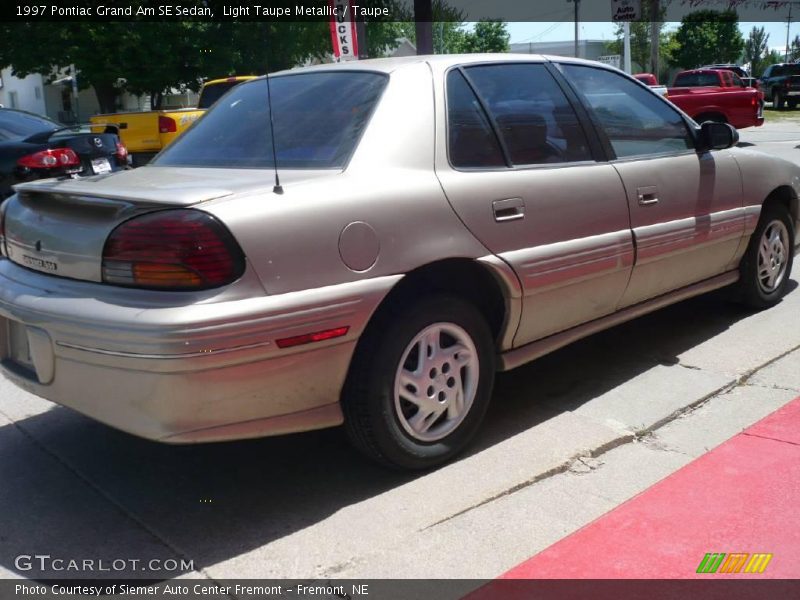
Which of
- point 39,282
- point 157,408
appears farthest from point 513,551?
point 39,282

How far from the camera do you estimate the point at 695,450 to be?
3857 millimetres

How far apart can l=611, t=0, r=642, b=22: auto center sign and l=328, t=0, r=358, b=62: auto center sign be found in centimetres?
1052

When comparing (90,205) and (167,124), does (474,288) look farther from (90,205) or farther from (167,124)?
(167,124)

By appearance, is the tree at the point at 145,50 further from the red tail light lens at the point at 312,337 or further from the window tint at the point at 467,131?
the red tail light lens at the point at 312,337

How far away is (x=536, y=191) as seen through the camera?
3.98 meters

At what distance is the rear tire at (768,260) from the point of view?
562 cm

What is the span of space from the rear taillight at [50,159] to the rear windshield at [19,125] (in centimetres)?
73

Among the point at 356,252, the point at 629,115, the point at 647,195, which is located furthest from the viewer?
the point at 629,115

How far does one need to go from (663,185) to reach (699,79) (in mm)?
21924

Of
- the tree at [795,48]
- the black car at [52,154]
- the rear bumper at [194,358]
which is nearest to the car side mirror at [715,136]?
the rear bumper at [194,358]

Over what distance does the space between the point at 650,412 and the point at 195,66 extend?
35.0 meters

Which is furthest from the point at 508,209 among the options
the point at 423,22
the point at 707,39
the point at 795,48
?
the point at 795,48

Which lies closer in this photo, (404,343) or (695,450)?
(404,343)

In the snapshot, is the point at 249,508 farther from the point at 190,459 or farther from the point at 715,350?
the point at 715,350
